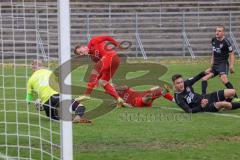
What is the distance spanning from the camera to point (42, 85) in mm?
12047

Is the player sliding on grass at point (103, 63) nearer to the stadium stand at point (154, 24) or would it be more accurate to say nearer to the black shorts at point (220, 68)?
the black shorts at point (220, 68)

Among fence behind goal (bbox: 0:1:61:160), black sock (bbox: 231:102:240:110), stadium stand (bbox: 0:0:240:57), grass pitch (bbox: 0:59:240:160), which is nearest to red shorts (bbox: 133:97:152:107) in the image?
grass pitch (bbox: 0:59:240:160)

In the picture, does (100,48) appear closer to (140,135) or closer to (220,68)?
(220,68)

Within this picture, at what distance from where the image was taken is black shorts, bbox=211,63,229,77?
16.1 m

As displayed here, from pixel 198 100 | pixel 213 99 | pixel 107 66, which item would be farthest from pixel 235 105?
pixel 107 66

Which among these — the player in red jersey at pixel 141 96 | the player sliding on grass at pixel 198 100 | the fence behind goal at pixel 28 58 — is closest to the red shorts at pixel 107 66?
the player in red jersey at pixel 141 96

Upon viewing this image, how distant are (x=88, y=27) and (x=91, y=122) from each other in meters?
22.5

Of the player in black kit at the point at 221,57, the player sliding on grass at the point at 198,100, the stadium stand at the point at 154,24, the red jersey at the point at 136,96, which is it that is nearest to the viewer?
the player sliding on grass at the point at 198,100

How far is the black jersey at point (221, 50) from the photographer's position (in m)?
16.0

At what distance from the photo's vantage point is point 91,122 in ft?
41.1

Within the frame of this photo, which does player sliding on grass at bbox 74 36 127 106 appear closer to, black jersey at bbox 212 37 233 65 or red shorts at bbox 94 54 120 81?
red shorts at bbox 94 54 120 81

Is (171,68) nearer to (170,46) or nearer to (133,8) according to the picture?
(170,46)

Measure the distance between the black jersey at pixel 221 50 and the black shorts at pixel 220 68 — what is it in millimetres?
101

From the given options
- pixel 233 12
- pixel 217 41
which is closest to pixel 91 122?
pixel 217 41
